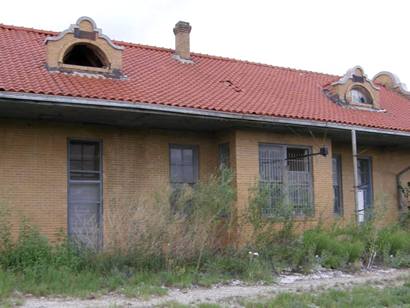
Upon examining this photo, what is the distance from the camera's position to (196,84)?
17.1m

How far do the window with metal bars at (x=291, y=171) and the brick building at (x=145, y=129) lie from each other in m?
0.03

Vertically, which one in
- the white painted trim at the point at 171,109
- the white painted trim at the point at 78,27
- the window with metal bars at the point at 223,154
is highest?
the white painted trim at the point at 78,27

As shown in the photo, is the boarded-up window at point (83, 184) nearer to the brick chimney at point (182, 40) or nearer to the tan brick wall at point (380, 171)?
the brick chimney at point (182, 40)

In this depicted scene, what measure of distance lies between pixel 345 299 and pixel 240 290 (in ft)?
6.32

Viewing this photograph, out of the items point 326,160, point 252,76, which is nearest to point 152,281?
point 326,160

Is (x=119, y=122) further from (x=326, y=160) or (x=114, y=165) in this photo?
(x=326, y=160)

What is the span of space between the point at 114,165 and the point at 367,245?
6621mm

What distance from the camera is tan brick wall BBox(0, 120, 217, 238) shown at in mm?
13844

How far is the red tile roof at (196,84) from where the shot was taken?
14.0m

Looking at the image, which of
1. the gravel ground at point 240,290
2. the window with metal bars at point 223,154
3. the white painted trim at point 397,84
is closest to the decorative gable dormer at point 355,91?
the white painted trim at point 397,84

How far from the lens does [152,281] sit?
36.3 ft

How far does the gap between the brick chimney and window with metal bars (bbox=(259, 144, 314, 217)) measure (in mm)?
4971

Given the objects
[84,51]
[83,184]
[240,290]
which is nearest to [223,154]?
[83,184]

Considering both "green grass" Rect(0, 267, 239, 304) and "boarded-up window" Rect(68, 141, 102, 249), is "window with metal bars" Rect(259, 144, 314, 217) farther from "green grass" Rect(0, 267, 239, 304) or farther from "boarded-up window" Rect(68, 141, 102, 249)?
"green grass" Rect(0, 267, 239, 304)
